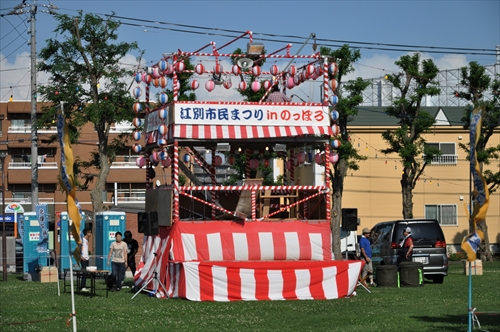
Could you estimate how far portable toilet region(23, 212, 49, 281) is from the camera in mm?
31641

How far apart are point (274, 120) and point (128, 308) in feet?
22.7

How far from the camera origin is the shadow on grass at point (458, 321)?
541 inches

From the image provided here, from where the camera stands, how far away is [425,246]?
26641 mm

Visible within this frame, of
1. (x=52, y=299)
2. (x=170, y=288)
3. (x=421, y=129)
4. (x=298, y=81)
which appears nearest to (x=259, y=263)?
(x=170, y=288)

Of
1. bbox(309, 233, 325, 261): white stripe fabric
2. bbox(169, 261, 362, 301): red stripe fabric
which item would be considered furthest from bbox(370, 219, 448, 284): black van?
bbox(169, 261, 362, 301): red stripe fabric

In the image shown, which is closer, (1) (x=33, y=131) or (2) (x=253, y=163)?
(2) (x=253, y=163)

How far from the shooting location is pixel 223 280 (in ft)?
65.0

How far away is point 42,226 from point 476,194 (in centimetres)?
2175

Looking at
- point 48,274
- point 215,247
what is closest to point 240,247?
point 215,247

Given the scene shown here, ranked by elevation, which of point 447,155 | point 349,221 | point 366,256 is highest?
point 447,155

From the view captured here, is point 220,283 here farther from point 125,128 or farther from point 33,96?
point 125,128

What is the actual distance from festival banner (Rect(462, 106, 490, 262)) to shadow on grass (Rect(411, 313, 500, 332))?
1.50 meters

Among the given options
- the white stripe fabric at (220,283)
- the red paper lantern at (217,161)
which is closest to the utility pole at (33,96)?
the red paper lantern at (217,161)

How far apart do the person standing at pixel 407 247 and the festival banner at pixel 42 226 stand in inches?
511
